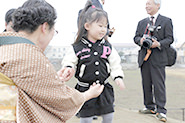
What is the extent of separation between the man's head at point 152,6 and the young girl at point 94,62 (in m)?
1.40

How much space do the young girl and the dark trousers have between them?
132 cm

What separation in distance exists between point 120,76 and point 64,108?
0.91 m

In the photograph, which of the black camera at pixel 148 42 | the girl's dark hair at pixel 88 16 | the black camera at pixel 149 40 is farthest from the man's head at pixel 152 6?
the girl's dark hair at pixel 88 16

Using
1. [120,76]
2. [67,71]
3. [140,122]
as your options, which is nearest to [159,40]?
[140,122]

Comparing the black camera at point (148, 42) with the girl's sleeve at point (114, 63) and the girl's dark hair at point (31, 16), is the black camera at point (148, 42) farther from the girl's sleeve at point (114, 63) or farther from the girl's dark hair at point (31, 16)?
the girl's dark hair at point (31, 16)

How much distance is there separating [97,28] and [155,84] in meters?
1.66

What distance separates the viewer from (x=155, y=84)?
3.21 m

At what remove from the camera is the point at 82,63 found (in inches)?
79.1

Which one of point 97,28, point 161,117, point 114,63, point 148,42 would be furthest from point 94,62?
point 161,117

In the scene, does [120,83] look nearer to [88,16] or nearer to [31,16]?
[88,16]

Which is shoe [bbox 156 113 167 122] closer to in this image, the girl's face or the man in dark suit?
the man in dark suit

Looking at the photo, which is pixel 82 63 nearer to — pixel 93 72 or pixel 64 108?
pixel 93 72

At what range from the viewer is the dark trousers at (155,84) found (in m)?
3.17

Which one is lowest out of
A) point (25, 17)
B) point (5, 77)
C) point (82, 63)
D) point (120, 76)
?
point (120, 76)
